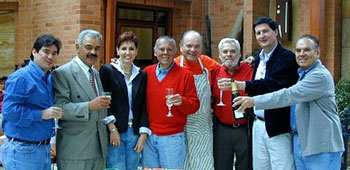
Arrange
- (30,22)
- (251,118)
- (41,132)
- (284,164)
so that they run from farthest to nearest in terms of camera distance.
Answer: (30,22) → (251,118) → (284,164) → (41,132)

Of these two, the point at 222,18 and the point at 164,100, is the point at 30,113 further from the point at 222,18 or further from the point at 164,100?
the point at 222,18

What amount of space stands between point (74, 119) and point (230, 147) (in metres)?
1.89

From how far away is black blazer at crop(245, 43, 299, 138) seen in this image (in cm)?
445

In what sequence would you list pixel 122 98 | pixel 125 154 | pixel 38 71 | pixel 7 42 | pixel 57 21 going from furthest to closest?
1. pixel 7 42
2. pixel 57 21
3. pixel 125 154
4. pixel 122 98
5. pixel 38 71

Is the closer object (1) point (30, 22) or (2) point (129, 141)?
(2) point (129, 141)

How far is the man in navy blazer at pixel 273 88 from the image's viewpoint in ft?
14.6

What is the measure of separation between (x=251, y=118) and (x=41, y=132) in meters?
2.33

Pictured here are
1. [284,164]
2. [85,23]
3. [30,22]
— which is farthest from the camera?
[30,22]

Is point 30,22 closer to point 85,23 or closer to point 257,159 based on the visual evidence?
point 85,23

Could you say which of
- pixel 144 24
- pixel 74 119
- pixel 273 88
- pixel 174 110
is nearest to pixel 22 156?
pixel 74 119

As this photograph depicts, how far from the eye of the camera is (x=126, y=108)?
4578 millimetres

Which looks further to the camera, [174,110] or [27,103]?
[174,110]

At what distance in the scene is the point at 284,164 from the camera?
4496 millimetres

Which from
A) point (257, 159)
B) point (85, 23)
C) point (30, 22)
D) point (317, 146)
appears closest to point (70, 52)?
point (85, 23)
